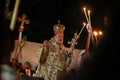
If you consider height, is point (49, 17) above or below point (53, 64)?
above

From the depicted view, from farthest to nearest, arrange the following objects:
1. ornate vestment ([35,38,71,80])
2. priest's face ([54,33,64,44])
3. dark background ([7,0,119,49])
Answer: dark background ([7,0,119,49]) → priest's face ([54,33,64,44]) → ornate vestment ([35,38,71,80])

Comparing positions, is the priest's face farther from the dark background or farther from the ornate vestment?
the dark background

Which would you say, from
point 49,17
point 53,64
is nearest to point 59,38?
point 53,64

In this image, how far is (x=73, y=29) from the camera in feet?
18.1

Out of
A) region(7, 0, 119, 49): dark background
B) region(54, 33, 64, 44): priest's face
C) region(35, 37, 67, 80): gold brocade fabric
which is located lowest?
region(35, 37, 67, 80): gold brocade fabric

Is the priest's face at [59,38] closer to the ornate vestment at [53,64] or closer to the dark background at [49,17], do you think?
the ornate vestment at [53,64]

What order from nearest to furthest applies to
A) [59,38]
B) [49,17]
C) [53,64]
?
[53,64] → [59,38] → [49,17]

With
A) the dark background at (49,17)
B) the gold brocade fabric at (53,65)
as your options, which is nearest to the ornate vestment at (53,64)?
the gold brocade fabric at (53,65)

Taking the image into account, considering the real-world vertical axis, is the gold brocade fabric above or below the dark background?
below

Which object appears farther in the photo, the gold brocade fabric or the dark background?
the dark background

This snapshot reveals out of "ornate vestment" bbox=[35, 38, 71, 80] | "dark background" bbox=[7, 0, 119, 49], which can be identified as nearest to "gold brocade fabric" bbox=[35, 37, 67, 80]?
"ornate vestment" bbox=[35, 38, 71, 80]

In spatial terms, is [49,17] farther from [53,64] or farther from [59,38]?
[53,64]

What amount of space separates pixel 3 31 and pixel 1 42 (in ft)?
0.12

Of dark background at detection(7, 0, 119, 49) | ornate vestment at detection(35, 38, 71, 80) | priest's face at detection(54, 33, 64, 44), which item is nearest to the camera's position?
ornate vestment at detection(35, 38, 71, 80)
